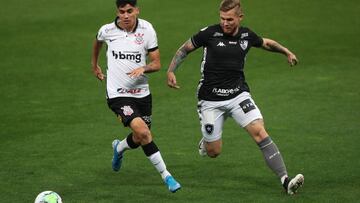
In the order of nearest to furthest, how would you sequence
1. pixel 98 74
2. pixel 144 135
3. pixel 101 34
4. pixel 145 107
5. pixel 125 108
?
1. pixel 144 135
2. pixel 125 108
3. pixel 101 34
4. pixel 145 107
5. pixel 98 74

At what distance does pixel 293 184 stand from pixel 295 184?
0.03 meters

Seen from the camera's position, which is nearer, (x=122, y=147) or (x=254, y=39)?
(x=254, y=39)

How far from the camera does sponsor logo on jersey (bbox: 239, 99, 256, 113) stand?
12.2m

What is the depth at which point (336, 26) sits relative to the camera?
82.6ft

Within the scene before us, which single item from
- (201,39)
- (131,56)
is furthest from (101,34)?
(201,39)

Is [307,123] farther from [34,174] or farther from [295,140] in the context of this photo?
[34,174]

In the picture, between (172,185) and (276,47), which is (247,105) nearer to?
(276,47)

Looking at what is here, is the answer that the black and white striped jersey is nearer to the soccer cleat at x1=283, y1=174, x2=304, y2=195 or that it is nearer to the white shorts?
the white shorts

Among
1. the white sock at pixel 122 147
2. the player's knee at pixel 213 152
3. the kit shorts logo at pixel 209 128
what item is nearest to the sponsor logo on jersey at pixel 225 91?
the kit shorts logo at pixel 209 128

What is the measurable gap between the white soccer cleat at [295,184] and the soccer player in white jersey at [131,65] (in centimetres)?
187

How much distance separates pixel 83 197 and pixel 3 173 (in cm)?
186

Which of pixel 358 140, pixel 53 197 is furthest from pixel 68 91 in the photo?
pixel 53 197

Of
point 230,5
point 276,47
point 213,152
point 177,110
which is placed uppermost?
point 230,5

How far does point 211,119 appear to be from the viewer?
41.4 feet
